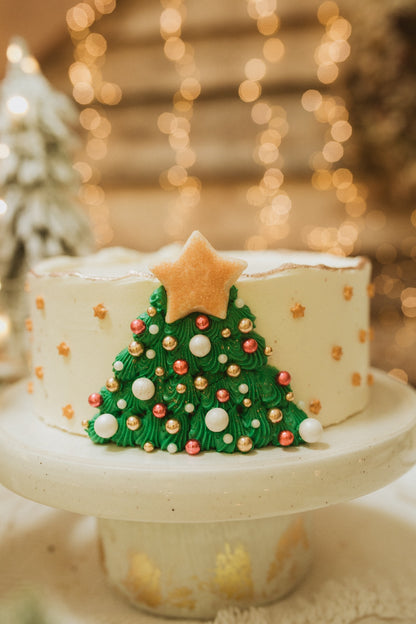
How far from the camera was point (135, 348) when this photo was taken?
35.4 inches

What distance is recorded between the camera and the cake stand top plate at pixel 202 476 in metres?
0.80

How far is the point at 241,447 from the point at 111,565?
49 cm

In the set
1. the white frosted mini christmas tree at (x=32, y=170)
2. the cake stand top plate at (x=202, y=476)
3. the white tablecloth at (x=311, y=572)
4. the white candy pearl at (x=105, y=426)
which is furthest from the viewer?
the white frosted mini christmas tree at (x=32, y=170)

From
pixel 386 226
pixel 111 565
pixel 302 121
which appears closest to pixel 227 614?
pixel 111 565

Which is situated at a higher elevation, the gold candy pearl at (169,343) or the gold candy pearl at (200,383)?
the gold candy pearl at (169,343)

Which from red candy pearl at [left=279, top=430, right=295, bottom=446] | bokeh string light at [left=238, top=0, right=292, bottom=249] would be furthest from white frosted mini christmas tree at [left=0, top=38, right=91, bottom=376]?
red candy pearl at [left=279, top=430, right=295, bottom=446]

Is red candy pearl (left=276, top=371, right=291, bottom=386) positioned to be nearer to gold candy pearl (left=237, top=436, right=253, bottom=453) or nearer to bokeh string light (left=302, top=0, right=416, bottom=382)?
gold candy pearl (left=237, top=436, right=253, bottom=453)

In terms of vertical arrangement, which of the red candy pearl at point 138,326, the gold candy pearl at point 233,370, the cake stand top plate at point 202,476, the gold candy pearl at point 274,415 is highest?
the red candy pearl at point 138,326

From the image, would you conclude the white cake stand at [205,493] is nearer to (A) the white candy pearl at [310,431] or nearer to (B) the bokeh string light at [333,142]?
(A) the white candy pearl at [310,431]

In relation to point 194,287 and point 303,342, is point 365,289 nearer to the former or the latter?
point 303,342

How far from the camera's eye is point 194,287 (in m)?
0.86

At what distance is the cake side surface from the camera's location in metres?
0.95

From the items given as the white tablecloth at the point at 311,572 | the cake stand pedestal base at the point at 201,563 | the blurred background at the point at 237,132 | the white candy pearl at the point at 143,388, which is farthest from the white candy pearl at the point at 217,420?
the blurred background at the point at 237,132

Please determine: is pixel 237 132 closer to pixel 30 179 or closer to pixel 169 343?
pixel 30 179
